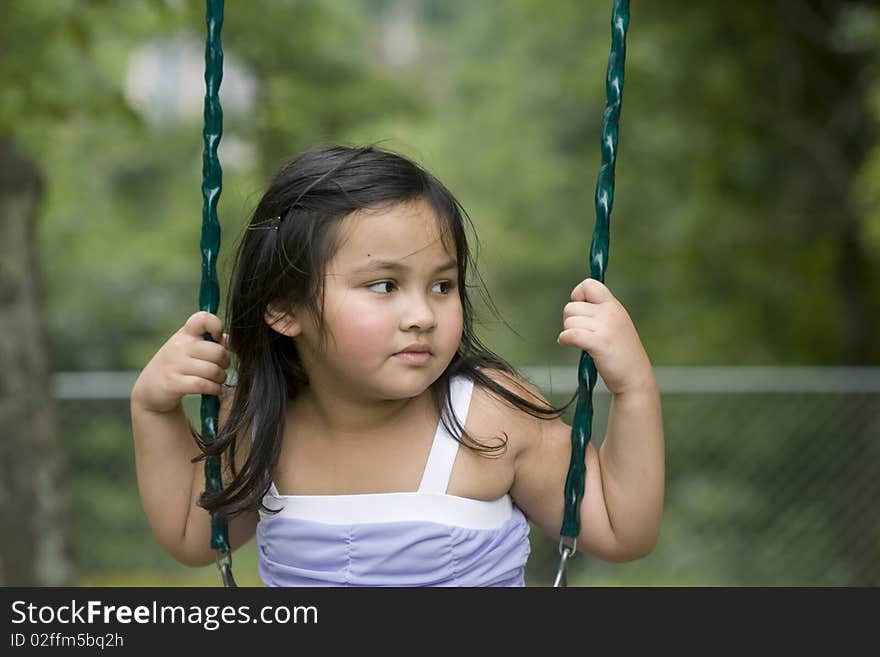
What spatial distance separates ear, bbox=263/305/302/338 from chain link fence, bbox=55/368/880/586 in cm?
361

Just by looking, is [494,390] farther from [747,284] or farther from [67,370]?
[67,370]

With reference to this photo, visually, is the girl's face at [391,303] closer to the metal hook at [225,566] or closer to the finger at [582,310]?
the finger at [582,310]

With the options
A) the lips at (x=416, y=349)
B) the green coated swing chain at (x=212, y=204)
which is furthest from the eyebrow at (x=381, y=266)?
the green coated swing chain at (x=212, y=204)

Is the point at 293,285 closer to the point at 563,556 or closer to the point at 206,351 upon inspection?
the point at 206,351

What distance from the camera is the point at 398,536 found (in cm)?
159

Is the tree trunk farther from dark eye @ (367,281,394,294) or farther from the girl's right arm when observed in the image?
dark eye @ (367,281,394,294)

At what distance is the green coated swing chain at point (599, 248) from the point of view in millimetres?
1550

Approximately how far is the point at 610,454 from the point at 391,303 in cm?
40


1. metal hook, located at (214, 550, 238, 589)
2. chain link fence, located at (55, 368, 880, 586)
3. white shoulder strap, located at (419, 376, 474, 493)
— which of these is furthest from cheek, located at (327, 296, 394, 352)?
chain link fence, located at (55, 368, 880, 586)

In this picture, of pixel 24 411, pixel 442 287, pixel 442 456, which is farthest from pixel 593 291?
pixel 24 411

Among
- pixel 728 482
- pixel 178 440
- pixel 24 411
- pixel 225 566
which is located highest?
pixel 178 440

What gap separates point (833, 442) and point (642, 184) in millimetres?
2230

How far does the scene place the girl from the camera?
1.52 metres

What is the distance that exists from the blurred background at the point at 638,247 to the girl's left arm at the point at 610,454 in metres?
2.55
